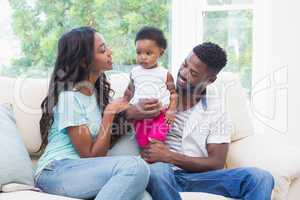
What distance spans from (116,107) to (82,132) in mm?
215

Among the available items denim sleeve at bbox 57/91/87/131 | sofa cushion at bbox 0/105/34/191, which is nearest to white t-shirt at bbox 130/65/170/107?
denim sleeve at bbox 57/91/87/131

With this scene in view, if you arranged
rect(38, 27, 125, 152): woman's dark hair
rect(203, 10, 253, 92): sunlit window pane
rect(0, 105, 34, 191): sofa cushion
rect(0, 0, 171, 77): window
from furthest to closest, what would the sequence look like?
rect(0, 0, 171, 77): window → rect(203, 10, 253, 92): sunlit window pane → rect(38, 27, 125, 152): woman's dark hair → rect(0, 105, 34, 191): sofa cushion

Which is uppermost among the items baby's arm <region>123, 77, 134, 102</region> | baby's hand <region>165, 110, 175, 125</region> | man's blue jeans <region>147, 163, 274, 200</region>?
baby's arm <region>123, 77, 134, 102</region>

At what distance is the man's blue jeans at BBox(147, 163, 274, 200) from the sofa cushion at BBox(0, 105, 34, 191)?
1.67 feet

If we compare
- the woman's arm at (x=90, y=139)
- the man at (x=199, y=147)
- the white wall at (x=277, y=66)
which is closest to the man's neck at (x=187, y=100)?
the man at (x=199, y=147)

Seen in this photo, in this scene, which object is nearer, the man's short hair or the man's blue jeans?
the man's blue jeans

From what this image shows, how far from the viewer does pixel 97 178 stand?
157 cm

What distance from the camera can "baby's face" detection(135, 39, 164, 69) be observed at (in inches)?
82.5

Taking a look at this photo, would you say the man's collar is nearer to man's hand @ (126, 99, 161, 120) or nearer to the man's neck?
the man's neck

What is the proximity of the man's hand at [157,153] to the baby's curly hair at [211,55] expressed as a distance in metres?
0.45

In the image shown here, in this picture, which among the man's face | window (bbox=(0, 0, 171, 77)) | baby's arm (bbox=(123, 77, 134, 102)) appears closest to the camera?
the man's face

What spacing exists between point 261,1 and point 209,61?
1236 mm

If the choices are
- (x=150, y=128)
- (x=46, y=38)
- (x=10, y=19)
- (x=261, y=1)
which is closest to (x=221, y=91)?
(x=150, y=128)

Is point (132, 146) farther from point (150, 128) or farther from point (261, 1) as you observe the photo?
point (261, 1)
